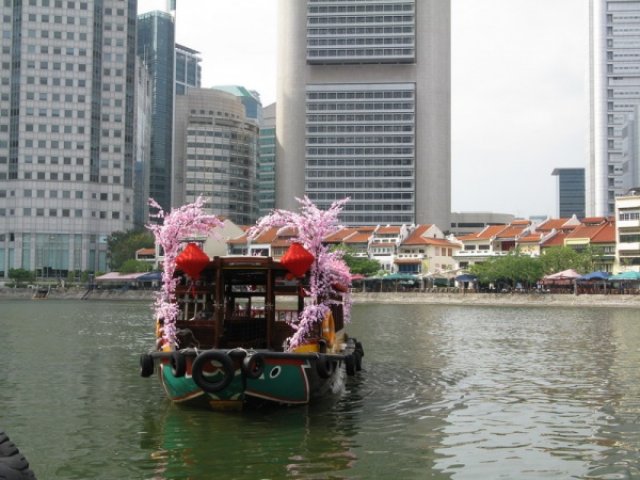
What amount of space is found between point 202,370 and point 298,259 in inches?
138

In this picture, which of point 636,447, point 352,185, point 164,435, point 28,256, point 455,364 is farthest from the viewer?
point 352,185

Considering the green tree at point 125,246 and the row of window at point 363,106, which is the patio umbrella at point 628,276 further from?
the row of window at point 363,106

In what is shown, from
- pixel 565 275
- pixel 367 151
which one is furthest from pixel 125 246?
pixel 565 275

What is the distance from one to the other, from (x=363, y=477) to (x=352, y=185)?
14828 cm

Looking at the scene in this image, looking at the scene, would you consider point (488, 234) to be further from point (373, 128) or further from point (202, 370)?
point (202, 370)

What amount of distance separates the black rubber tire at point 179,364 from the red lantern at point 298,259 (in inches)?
133

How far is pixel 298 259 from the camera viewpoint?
63.8ft

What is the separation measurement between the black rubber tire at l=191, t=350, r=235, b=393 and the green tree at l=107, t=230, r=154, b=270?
373ft

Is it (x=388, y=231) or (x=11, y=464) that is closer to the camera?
(x=11, y=464)

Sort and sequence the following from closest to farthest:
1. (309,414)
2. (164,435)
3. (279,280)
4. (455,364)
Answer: (164,435), (309,414), (279,280), (455,364)

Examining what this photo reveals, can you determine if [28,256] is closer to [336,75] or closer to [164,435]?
[336,75]

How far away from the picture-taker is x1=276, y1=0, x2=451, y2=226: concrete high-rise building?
160m

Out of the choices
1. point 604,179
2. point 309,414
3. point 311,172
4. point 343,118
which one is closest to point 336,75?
point 343,118

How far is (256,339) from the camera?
21422 mm
